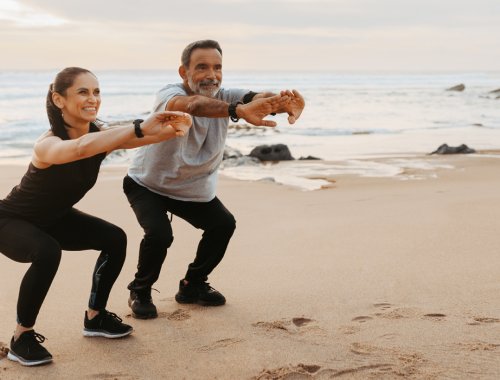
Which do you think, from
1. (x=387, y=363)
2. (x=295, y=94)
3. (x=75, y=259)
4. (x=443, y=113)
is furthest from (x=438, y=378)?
(x=443, y=113)

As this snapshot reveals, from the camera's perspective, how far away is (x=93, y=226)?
3.97 m

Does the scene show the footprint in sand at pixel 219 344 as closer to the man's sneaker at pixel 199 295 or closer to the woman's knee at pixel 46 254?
the man's sneaker at pixel 199 295

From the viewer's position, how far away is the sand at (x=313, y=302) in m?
3.60

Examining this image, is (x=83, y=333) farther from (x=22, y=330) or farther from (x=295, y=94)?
(x=295, y=94)

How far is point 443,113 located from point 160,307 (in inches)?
938

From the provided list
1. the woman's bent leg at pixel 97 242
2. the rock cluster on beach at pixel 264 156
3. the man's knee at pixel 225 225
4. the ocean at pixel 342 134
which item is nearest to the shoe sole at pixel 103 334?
the woman's bent leg at pixel 97 242

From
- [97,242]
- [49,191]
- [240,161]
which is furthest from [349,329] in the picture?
[240,161]

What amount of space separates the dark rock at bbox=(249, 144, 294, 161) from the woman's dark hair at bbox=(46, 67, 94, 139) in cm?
833

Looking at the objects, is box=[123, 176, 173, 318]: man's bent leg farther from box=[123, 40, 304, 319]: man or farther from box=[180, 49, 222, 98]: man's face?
box=[180, 49, 222, 98]: man's face

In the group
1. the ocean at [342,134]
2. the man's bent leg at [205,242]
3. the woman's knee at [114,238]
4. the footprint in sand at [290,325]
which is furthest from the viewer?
the ocean at [342,134]

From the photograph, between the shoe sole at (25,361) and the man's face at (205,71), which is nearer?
the shoe sole at (25,361)

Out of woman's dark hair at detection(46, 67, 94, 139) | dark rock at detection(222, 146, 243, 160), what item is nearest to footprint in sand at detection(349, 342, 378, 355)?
woman's dark hair at detection(46, 67, 94, 139)

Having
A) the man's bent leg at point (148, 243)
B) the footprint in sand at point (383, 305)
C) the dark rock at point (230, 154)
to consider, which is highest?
the man's bent leg at point (148, 243)

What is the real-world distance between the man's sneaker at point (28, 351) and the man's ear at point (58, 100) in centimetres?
121
